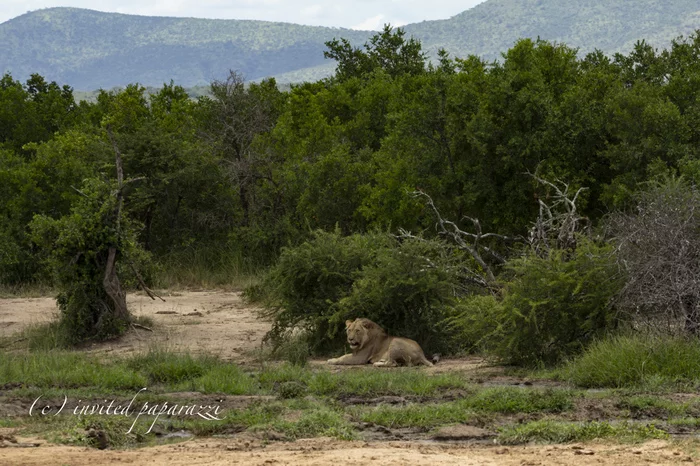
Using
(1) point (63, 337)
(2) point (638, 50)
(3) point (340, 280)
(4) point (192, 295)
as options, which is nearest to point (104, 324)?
(1) point (63, 337)

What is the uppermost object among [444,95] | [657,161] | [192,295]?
[444,95]

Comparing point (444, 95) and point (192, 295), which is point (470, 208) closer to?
point (444, 95)

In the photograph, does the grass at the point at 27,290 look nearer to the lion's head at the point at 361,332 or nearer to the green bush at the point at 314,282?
the green bush at the point at 314,282

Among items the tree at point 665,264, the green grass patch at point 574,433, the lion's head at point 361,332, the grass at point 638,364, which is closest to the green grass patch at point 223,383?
the lion's head at point 361,332

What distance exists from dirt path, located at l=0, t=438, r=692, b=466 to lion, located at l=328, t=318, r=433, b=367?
4.95 meters

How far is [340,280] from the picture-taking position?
1575 centimetres

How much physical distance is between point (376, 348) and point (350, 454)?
5.91 metres

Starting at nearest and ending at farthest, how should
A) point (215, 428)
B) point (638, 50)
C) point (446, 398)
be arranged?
point (215, 428), point (446, 398), point (638, 50)

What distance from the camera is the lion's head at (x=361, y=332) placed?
45.7ft

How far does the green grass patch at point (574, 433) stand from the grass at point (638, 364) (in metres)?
2.28

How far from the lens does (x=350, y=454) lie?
8164 millimetres

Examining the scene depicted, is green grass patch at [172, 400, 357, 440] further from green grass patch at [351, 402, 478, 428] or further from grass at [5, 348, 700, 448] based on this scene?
green grass patch at [351, 402, 478, 428]

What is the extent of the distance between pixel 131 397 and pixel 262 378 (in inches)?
65.8

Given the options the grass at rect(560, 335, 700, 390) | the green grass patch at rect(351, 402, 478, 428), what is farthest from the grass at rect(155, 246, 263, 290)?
the green grass patch at rect(351, 402, 478, 428)
